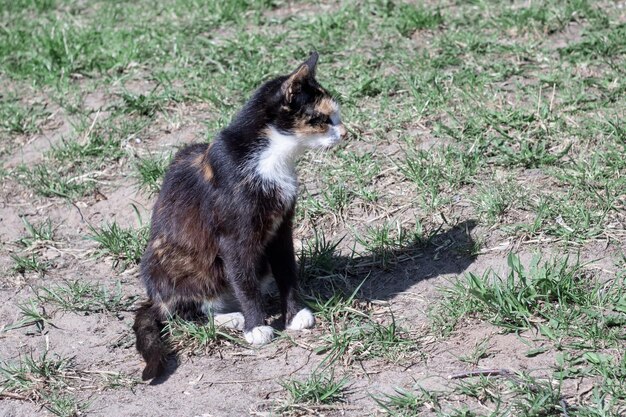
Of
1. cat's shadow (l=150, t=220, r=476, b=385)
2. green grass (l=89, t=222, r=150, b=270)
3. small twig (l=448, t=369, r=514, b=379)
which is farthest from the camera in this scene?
green grass (l=89, t=222, r=150, b=270)

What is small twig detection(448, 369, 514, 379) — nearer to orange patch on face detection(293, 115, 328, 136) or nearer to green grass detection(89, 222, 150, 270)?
orange patch on face detection(293, 115, 328, 136)

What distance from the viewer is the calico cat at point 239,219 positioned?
174 inches

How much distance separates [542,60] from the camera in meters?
6.62

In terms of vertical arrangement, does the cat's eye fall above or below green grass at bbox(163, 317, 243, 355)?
above

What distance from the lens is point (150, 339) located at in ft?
14.4

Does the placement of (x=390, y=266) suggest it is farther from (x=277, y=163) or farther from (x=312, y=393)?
(x=312, y=393)

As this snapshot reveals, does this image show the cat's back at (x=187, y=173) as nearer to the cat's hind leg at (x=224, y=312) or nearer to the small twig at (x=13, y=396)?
the cat's hind leg at (x=224, y=312)

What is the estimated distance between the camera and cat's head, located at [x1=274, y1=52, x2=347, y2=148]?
172 inches

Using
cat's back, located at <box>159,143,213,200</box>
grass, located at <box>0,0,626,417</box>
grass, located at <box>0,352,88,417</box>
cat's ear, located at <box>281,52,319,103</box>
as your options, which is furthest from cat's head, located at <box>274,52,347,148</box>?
grass, located at <box>0,352,88,417</box>

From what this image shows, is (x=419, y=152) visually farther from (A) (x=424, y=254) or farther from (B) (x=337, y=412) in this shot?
(B) (x=337, y=412)

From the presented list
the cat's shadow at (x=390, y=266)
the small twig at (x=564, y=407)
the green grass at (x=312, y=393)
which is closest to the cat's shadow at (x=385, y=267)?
the cat's shadow at (x=390, y=266)

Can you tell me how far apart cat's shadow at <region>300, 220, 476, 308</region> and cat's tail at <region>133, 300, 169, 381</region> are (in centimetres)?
81

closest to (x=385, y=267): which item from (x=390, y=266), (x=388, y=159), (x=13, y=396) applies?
(x=390, y=266)

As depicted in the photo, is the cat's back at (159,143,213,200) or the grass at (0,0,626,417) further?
the cat's back at (159,143,213,200)
